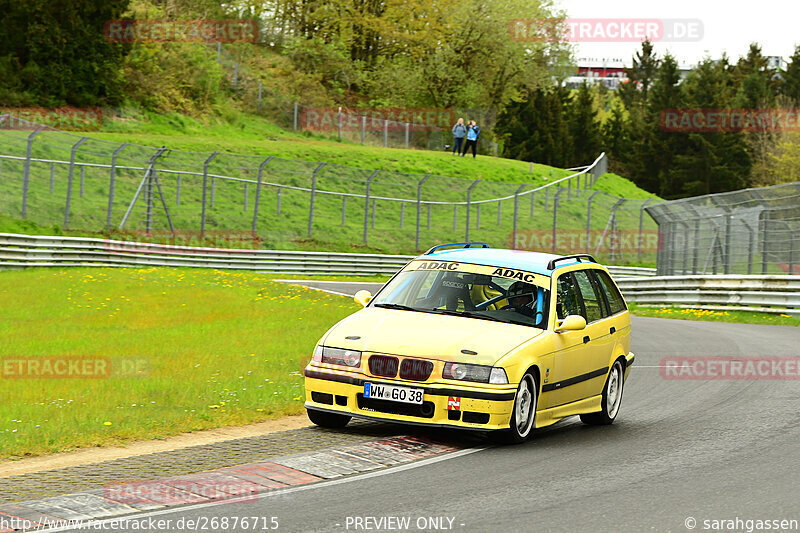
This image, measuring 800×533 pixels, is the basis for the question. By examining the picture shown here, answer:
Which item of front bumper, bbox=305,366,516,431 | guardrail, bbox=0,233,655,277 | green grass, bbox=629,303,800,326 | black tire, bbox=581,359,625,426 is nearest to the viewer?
front bumper, bbox=305,366,516,431

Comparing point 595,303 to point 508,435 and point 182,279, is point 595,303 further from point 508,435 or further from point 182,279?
point 182,279

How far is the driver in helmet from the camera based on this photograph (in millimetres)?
9492

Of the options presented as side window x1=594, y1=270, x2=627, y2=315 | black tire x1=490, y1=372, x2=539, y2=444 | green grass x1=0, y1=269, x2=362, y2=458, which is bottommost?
green grass x1=0, y1=269, x2=362, y2=458

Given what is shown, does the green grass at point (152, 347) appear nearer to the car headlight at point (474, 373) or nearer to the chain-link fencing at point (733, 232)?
the car headlight at point (474, 373)

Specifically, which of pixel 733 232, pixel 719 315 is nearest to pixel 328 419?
pixel 719 315

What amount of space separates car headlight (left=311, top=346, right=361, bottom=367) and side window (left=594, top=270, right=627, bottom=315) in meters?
3.11

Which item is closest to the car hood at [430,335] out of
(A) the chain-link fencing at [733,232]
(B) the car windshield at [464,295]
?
(B) the car windshield at [464,295]

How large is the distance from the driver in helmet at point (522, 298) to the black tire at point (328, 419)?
68.8 inches

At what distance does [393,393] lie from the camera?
334 inches

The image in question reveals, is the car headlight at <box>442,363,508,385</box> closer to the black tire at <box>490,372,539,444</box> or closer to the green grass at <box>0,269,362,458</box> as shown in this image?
the black tire at <box>490,372,539,444</box>

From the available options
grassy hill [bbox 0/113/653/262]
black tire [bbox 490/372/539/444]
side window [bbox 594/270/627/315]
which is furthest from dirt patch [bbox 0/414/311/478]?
grassy hill [bbox 0/113/653/262]

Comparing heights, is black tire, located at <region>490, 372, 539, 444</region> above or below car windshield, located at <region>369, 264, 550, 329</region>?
below

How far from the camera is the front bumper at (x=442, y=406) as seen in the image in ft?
27.4

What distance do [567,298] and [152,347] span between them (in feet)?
24.2
